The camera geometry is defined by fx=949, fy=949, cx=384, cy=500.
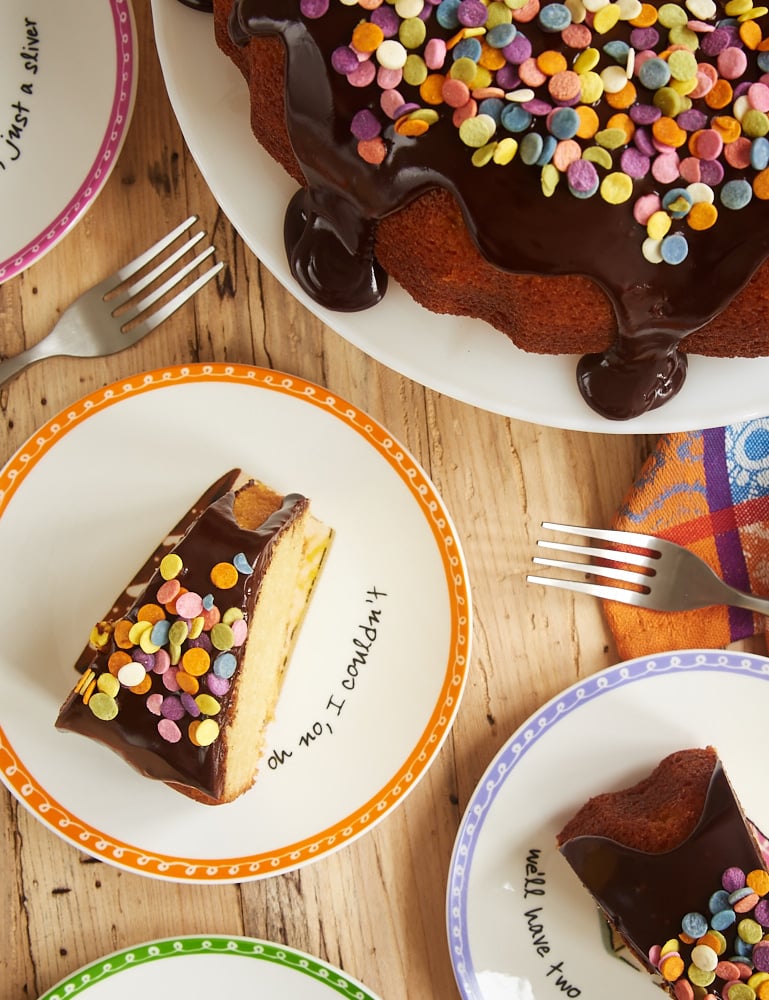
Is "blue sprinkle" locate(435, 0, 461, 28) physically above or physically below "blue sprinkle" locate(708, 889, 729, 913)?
above

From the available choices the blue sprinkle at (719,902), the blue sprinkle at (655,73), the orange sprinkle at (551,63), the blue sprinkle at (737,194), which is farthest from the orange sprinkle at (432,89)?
the blue sprinkle at (719,902)

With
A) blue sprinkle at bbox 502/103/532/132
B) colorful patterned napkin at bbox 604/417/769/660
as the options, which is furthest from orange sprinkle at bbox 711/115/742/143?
colorful patterned napkin at bbox 604/417/769/660

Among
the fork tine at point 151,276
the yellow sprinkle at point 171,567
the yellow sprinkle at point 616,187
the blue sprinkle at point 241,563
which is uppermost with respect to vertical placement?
the yellow sprinkle at point 616,187

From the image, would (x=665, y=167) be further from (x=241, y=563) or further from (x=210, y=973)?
(x=210, y=973)

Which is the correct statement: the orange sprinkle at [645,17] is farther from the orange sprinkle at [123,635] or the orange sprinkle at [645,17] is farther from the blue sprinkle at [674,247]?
the orange sprinkle at [123,635]

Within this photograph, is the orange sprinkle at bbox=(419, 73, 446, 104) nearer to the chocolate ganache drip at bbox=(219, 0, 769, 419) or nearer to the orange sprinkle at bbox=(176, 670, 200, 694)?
the chocolate ganache drip at bbox=(219, 0, 769, 419)

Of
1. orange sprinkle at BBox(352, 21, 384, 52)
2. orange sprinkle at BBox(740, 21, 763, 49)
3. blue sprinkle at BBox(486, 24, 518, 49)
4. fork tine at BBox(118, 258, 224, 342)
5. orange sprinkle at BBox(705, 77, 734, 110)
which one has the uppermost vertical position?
orange sprinkle at BBox(352, 21, 384, 52)
